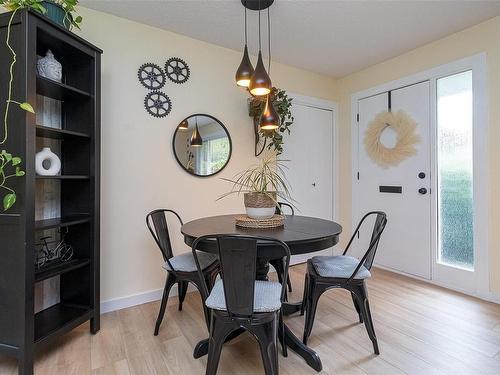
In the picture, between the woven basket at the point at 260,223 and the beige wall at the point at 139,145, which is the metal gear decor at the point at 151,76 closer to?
the beige wall at the point at 139,145

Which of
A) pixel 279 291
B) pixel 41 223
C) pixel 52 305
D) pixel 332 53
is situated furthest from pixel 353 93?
pixel 52 305

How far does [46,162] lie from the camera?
173 centimetres

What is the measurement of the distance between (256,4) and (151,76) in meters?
1.05

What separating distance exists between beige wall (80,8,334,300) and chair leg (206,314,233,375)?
4.27 ft

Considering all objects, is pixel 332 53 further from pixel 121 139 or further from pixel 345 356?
pixel 345 356

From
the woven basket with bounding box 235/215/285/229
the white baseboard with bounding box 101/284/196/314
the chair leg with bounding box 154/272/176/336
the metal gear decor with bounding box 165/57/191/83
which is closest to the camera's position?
the woven basket with bounding box 235/215/285/229

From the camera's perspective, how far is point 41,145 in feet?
6.28

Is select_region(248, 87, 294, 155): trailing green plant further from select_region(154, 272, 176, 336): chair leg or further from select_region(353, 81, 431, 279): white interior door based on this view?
select_region(154, 272, 176, 336): chair leg

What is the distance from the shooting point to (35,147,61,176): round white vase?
1630 mm

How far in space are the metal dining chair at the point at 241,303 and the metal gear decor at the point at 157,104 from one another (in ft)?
5.02

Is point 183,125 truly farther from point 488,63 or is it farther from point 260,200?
point 488,63

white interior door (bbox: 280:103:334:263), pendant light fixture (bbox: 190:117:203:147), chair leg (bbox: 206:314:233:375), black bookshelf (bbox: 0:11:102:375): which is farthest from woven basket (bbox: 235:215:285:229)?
white interior door (bbox: 280:103:334:263)

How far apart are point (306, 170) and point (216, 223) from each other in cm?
187

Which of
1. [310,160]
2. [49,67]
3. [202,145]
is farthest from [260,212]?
[310,160]
